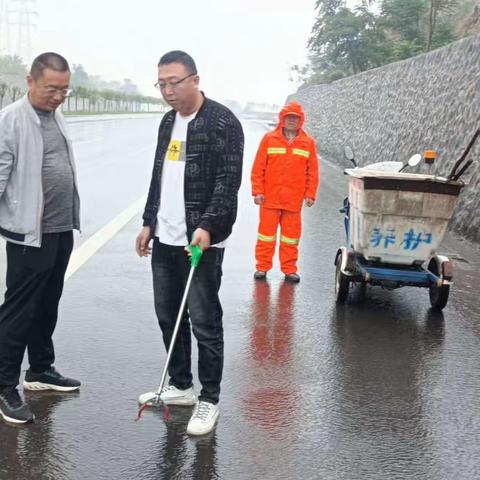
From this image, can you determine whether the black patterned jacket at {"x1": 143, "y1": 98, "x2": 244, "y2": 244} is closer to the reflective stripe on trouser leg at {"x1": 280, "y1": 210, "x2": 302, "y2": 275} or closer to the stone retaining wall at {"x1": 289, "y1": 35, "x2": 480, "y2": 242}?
the reflective stripe on trouser leg at {"x1": 280, "y1": 210, "x2": 302, "y2": 275}

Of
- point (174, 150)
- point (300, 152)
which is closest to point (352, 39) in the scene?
point (300, 152)

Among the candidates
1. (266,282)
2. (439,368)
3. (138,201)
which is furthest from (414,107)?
(439,368)

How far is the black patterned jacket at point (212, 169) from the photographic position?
373 cm

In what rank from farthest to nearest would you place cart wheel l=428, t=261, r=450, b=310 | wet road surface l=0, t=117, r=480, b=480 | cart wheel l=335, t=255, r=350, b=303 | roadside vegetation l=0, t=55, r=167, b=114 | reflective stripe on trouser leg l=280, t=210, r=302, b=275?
roadside vegetation l=0, t=55, r=167, b=114, reflective stripe on trouser leg l=280, t=210, r=302, b=275, cart wheel l=335, t=255, r=350, b=303, cart wheel l=428, t=261, r=450, b=310, wet road surface l=0, t=117, r=480, b=480

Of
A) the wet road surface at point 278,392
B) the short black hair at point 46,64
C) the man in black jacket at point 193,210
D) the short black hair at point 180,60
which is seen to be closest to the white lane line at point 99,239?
the wet road surface at point 278,392

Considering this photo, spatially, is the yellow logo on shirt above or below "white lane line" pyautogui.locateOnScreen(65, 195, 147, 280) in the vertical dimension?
above

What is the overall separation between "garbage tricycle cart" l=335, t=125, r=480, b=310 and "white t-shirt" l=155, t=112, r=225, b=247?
257 cm

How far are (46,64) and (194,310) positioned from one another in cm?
150

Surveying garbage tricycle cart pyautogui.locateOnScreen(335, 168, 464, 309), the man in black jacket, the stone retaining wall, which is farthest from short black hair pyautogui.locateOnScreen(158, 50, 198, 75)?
the stone retaining wall

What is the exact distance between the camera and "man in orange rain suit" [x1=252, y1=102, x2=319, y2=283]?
24.5 ft

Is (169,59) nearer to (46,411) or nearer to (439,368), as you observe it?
(46,411)

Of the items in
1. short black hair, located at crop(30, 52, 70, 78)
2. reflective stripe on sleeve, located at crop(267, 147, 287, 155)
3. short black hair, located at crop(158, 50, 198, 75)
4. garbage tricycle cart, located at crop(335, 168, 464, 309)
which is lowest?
garbage tricycle cart, located at crop(335, 168, 464, 309)

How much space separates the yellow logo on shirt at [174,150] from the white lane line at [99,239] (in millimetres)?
3492

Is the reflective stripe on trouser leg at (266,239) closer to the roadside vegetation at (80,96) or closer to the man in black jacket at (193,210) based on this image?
the man in black jacket at (193,210)
